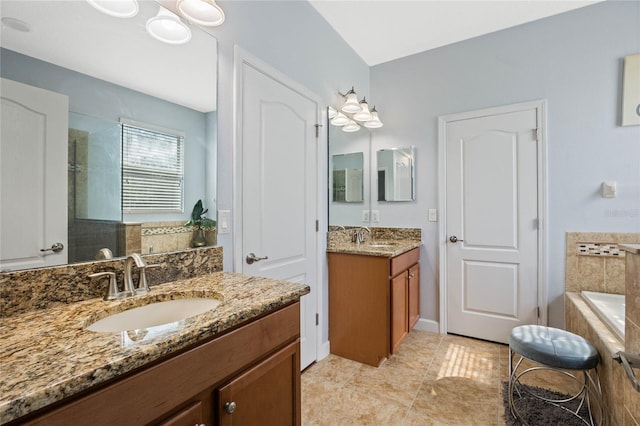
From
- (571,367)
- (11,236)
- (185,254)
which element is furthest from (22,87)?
(571,367)

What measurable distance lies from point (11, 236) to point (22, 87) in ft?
1.51

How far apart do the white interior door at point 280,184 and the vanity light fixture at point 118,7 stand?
0.58 m

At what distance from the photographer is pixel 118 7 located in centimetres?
117

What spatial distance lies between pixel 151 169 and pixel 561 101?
117 inches

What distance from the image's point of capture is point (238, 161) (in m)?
1.66

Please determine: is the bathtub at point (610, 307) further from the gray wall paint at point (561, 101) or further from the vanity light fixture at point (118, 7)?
the vanity light fixture at point (118, 7)

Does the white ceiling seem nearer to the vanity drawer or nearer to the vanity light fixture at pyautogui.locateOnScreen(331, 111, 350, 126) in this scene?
the vanity light fixture at pyautogui.locateOnScreen(331, 111, 350, 126)

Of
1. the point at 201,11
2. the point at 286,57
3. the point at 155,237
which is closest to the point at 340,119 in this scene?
the point at 286,57

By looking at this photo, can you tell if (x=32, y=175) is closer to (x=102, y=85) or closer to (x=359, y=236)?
(x=102, y=85)

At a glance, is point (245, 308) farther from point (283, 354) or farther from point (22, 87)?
point (22, 87)

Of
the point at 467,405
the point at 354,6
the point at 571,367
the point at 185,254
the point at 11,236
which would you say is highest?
the point at 354,6

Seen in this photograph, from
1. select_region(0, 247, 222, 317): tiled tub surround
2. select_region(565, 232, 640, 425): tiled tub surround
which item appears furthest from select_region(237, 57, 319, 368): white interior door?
select_region(565, 232, 640, 425): tiled tub surround

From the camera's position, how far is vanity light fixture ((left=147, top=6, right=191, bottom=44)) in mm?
1295

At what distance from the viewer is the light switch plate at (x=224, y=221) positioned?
1557 millimetres
